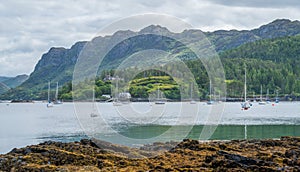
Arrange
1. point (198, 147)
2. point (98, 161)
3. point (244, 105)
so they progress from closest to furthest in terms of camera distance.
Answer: point (98, 161), point (198, 147), point (244, 105)

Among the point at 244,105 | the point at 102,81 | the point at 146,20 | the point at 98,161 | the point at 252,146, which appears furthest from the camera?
the point at 102,81

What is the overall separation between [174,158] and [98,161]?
14.2 ft

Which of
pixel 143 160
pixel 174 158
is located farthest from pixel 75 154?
pixel 174 158

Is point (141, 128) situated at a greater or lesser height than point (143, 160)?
lesser

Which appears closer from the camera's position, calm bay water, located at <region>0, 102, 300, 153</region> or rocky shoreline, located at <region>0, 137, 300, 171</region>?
rocky shoreline, located at <region>0, 137, 300, 171</region>

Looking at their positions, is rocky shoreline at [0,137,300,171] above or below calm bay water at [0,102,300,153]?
above

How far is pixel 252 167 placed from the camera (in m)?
19.7

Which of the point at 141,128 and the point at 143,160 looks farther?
the point at 141,128

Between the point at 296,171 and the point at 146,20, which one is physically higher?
the point at 146,20

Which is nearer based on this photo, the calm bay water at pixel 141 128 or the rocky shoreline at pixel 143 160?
the rocky shoreline at pixel 143 160

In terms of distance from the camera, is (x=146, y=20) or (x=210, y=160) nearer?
(x=210, y=160)

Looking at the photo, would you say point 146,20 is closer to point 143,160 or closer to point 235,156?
point 143,160

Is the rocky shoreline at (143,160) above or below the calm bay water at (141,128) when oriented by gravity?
above

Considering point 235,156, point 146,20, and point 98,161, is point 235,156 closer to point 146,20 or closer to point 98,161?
point 98,161
